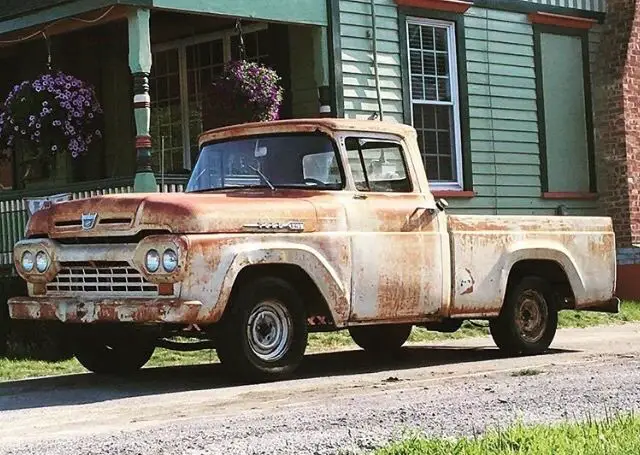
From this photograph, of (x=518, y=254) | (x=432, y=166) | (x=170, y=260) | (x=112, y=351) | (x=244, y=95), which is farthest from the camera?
(x=432, y=166)

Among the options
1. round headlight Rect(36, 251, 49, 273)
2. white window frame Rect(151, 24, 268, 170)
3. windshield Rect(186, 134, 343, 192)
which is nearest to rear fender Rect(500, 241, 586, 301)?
windshield Rect(186, 134, 343, 192)

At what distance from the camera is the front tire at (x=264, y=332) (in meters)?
8.23

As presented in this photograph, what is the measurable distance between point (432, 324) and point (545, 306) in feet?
4.09

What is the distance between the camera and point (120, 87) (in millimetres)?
16891

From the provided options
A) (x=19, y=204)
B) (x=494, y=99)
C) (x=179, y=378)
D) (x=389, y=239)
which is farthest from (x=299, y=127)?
(x=494, y=99)

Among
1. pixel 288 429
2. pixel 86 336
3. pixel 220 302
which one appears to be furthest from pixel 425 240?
pixel 288 429

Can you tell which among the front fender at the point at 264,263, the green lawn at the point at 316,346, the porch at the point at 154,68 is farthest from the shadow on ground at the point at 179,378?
the porch at the point at 154,68

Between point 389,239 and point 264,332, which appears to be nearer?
point 264,332

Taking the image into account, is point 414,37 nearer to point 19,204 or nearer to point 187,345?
point 19,204

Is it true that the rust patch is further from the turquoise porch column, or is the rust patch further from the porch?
the porch

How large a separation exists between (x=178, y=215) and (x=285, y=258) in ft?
2.92

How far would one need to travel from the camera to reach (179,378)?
30.3 feet

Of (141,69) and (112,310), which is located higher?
(141,69)

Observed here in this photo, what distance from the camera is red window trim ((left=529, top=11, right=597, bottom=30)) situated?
17266 millimetres
